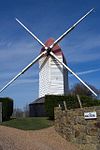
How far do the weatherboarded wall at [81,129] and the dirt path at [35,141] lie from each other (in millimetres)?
493

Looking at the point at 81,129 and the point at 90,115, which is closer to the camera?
the point at 90,115

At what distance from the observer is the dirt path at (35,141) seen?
16391 mm

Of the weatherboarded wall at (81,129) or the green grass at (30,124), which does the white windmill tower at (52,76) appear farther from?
the weatherboarded wall at (81,129)

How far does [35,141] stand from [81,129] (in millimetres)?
2612

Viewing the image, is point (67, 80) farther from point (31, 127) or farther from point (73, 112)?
point (73, 112)

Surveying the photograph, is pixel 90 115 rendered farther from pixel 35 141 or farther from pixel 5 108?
pixel 5 108

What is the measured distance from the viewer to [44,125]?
28312 mm

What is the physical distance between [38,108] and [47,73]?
13.7 ft

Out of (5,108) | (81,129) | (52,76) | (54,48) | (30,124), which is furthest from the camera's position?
(54,48)

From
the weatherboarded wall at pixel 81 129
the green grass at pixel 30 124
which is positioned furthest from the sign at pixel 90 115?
the green grass at pixel 30 124

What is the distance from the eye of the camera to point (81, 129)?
18875 millimetres

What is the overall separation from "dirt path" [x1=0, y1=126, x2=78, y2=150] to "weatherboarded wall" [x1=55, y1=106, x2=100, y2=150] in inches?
19.4

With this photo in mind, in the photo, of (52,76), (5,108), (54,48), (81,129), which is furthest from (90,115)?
(54,48)

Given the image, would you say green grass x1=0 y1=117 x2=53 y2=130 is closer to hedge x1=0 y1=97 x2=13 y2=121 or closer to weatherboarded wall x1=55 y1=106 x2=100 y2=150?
hedge x1=0 y1=97 x2=13 y2=121
